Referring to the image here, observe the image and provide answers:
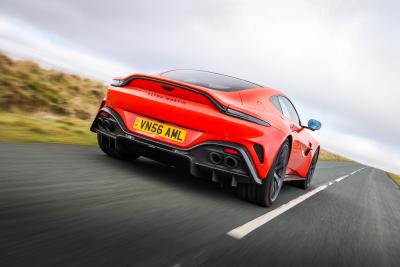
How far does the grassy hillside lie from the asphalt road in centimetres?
148

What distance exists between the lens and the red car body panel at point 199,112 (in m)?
4.33

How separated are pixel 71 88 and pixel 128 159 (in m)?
9.26

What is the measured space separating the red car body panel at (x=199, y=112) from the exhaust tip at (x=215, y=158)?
15 centimetres

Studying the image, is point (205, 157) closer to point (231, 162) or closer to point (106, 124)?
point (231, 162)

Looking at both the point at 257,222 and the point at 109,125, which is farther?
the point at 109,125

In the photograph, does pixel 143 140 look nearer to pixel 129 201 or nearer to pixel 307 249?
pixel 129 201

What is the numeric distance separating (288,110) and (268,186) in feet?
5.37

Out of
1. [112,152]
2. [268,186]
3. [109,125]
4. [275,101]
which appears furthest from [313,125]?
[109,125]

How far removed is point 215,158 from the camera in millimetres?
4340

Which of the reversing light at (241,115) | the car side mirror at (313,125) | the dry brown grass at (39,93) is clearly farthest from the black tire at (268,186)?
the dry brown grass at (39,93)

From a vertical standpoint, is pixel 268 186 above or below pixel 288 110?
below

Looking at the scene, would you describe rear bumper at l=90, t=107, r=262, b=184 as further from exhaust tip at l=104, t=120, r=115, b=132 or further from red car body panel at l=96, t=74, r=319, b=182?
exhaust tip at l=104, t=120, r=115, b=132

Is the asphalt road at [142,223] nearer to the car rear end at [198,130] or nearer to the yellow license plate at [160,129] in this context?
the car rear end at [198,130]

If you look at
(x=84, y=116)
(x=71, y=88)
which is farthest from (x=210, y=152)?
(x=71, y=88)
